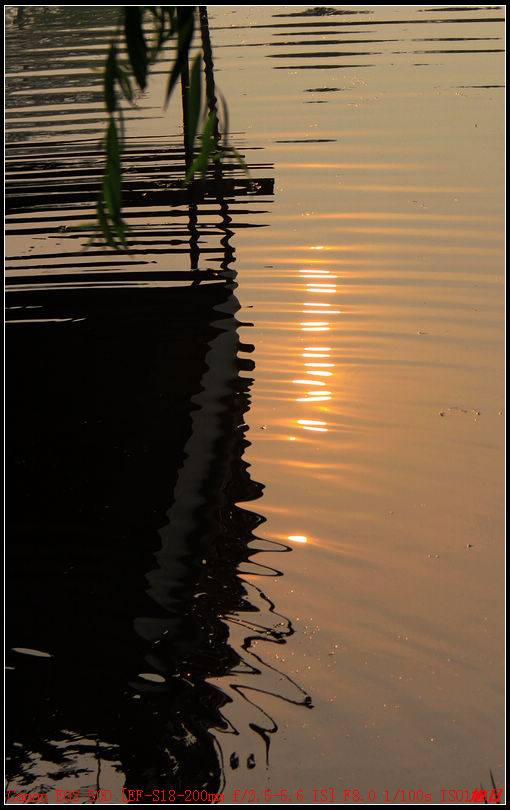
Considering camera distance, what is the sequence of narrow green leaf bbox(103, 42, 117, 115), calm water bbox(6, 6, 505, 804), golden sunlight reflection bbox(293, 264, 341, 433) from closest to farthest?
narrow green leaf bbox(103, 42, 117, 115) → calm water bbox(6, 6, 505, 804) → golden sunlight reflection bbox(293, 264, 341, 433)

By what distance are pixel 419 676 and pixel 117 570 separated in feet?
6.90

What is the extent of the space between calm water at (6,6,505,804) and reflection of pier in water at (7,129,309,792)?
2 centimetres

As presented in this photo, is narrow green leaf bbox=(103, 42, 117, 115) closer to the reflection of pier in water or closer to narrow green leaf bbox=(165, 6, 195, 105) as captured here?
narrow green leaf bbox=(165, 6, 195, 105)

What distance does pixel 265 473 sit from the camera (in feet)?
25.6

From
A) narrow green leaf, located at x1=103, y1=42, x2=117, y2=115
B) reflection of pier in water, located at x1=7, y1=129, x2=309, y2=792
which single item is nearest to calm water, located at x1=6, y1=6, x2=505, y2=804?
reflection of pier in water, located at x1=7, y1=129, x2=309, y2=792

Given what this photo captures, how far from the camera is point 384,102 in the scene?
18.0 meters

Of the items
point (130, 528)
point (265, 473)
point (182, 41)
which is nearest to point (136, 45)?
point (182, 41)

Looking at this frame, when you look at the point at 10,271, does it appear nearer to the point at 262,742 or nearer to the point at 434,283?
the point at 434,283

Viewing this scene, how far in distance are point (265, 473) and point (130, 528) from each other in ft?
3.92

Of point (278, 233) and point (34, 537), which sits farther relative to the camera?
point (278, 233)

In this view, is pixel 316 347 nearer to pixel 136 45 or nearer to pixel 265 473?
pixel 265 473

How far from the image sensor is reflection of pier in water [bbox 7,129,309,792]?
5.33 m

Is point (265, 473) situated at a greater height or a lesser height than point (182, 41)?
lesser

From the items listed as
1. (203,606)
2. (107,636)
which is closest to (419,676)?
(203,606)
